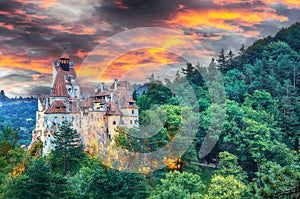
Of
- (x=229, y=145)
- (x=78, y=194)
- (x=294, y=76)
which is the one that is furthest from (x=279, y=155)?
(x=78, y=194)

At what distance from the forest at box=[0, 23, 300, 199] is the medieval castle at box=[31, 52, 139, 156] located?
123 cm

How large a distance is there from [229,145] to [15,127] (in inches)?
2528

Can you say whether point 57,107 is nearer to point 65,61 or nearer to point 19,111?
point 65,61

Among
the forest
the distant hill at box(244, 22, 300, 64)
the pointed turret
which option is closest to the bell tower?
the pointed turret

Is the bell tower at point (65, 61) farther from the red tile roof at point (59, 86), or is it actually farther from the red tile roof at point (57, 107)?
the red tile roof at point (57, 107)

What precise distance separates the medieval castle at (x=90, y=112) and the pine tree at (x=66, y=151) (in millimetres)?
1642

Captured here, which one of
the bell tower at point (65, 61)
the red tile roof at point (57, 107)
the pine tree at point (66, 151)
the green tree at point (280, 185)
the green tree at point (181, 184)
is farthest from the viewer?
the bell tower at point (65, 61)

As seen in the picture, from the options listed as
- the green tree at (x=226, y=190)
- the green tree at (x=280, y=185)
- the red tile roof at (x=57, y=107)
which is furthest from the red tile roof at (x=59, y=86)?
the green tree at (x=280, y=185)

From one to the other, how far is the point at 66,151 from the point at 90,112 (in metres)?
4.54

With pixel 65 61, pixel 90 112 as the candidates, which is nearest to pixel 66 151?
pixel 90 112

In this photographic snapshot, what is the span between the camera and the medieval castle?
3356cm

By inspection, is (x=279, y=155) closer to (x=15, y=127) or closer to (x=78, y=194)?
(x=78, y=194)

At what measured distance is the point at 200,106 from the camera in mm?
36719

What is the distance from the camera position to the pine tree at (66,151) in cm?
3108
